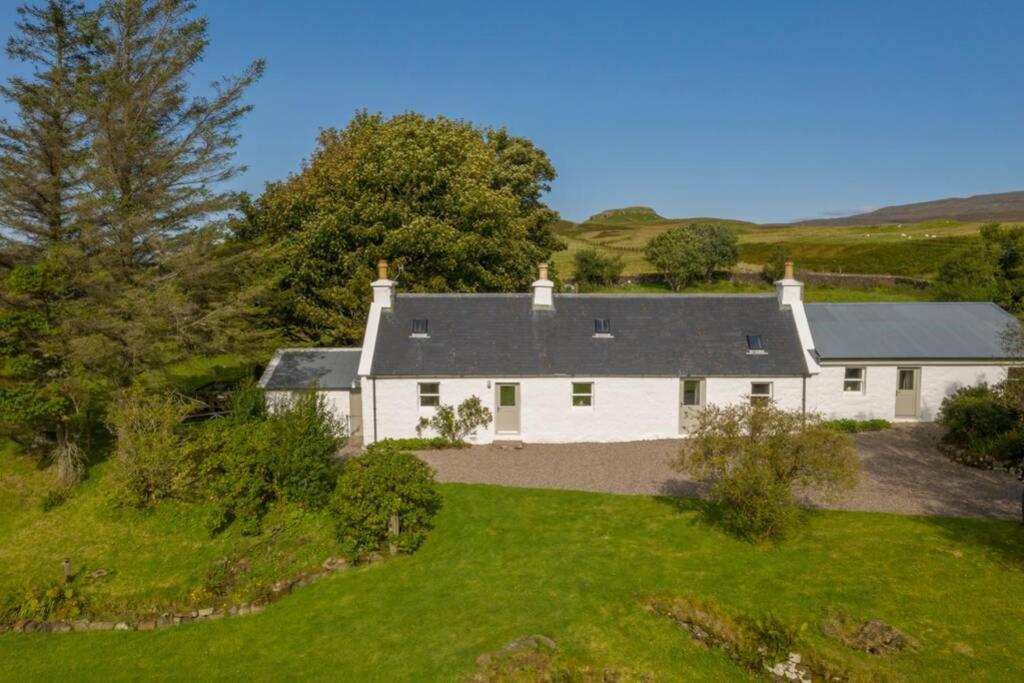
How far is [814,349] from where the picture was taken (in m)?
25.3

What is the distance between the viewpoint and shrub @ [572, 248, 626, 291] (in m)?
67.4

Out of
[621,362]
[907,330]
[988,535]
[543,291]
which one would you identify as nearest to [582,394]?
[621,362]

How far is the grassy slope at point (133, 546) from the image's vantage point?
16.1 metres

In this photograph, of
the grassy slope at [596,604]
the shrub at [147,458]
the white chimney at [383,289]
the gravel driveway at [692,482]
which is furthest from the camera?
the white chimney at [383,289]

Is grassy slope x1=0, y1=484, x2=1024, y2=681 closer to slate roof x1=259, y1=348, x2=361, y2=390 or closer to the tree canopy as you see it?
slate roof x1=259, y1=348, x2=361, y2=390

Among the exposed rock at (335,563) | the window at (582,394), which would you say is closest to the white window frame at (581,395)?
the window at (582,394)

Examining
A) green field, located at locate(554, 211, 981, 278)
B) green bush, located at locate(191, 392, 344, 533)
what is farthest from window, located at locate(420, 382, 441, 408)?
green field, located at locate(554, 211, 981, 278)

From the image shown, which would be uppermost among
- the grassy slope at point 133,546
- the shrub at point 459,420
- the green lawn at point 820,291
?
the green lawn at point 820,291

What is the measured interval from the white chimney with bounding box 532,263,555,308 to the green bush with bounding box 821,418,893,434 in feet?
40.1

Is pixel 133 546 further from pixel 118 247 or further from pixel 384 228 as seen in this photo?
pixel 384 228

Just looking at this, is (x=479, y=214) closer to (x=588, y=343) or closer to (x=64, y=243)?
(x=588, y=343)

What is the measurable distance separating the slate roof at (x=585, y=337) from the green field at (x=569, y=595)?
7.15m

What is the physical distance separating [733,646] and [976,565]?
648 cm

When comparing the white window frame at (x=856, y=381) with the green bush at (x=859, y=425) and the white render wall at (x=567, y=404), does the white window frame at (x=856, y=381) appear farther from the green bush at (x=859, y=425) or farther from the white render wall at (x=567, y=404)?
the white render wall at (x=567, y=404)
